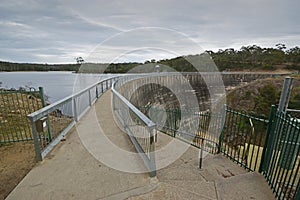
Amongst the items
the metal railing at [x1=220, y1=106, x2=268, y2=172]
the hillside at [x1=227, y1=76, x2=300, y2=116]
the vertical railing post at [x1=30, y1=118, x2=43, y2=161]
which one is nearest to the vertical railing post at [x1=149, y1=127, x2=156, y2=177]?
the metal railing at [x1=220, y1=106, x2=268, y2=172]

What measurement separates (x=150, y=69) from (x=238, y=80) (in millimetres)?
22272

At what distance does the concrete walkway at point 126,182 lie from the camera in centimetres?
241

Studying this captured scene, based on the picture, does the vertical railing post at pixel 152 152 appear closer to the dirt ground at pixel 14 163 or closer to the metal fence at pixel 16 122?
the dirt ground at pixel 14 163

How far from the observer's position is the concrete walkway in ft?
7.92

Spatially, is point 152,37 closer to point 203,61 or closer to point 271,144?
point 271,144

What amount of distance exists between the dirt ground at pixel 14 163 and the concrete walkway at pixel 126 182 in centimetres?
38

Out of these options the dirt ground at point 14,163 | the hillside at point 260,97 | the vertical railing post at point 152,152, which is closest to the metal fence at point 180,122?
the vertical railing post at point 152,152

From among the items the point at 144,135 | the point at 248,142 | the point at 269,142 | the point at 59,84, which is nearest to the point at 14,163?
the point at 144,135

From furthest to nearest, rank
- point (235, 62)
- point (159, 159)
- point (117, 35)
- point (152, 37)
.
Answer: point (235, 62) < point (152, 37) < point (117, 35) < point (159, 159)

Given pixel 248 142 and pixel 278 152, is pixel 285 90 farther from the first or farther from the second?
pixel 278 152

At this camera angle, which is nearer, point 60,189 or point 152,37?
point 60,189

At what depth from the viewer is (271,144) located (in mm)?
2844

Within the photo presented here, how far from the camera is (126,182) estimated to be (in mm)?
2652

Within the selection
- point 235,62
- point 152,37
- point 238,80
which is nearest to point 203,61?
point 238,80
